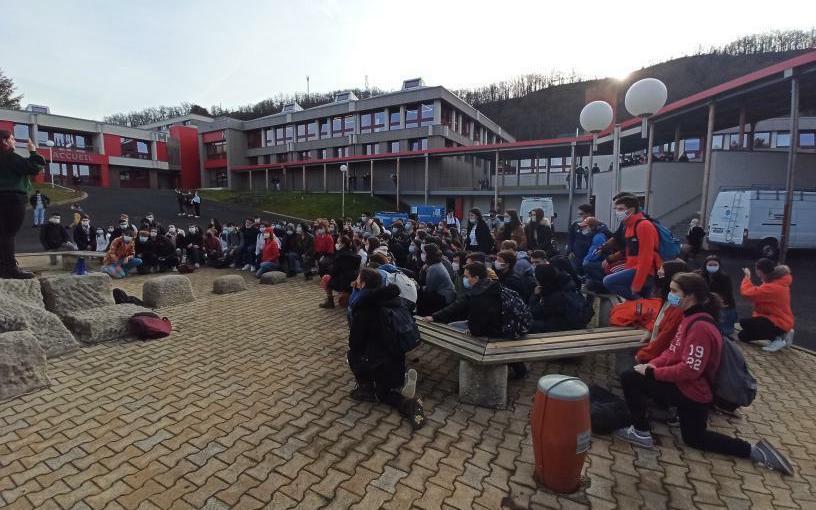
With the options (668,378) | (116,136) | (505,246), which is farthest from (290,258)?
(116,136)

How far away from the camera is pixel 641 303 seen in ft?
15.9

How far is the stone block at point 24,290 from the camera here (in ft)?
18.1

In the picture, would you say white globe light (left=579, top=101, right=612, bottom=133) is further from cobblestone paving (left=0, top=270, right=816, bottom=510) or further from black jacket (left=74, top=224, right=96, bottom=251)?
black jacket (left=74, top=224, right=96, bottom=251)

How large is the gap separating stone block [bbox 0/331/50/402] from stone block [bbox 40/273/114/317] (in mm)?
2063

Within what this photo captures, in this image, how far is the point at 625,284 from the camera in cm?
535

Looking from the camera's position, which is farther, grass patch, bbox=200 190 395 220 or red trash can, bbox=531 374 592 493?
grass patch, bbox=200 190 395 220

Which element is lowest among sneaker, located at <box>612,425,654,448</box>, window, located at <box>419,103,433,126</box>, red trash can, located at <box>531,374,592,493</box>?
sneaker, located at <box>612,425,654,448</box>

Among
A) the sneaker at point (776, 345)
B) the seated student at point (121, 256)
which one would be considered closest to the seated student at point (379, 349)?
the sneaker at point (776, 345)

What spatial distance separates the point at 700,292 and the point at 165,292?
8651mm

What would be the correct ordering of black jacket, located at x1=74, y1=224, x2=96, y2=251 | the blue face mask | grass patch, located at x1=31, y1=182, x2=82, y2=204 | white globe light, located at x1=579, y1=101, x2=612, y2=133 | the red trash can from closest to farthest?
1. the red trash can
2. the blue face mask
3. white globe light, located at x1=579, y1=101, x2=612, y2=133
4. black jacket, located at x1=74, y1=224, x2=96, y2=251
5. grass patch, located at x1=31, y1=182, x2=82, y2=204

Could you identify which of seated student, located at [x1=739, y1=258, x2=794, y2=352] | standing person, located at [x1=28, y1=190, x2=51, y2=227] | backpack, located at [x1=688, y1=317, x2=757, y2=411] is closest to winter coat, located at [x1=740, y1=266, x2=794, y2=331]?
seated student, located at [x1=739, y1=258, x2=794, y2=352]

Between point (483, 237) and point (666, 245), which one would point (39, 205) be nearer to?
point (483, 237)

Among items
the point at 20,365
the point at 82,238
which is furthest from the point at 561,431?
the point at 82,238

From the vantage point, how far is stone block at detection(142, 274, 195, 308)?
8.02 metres
